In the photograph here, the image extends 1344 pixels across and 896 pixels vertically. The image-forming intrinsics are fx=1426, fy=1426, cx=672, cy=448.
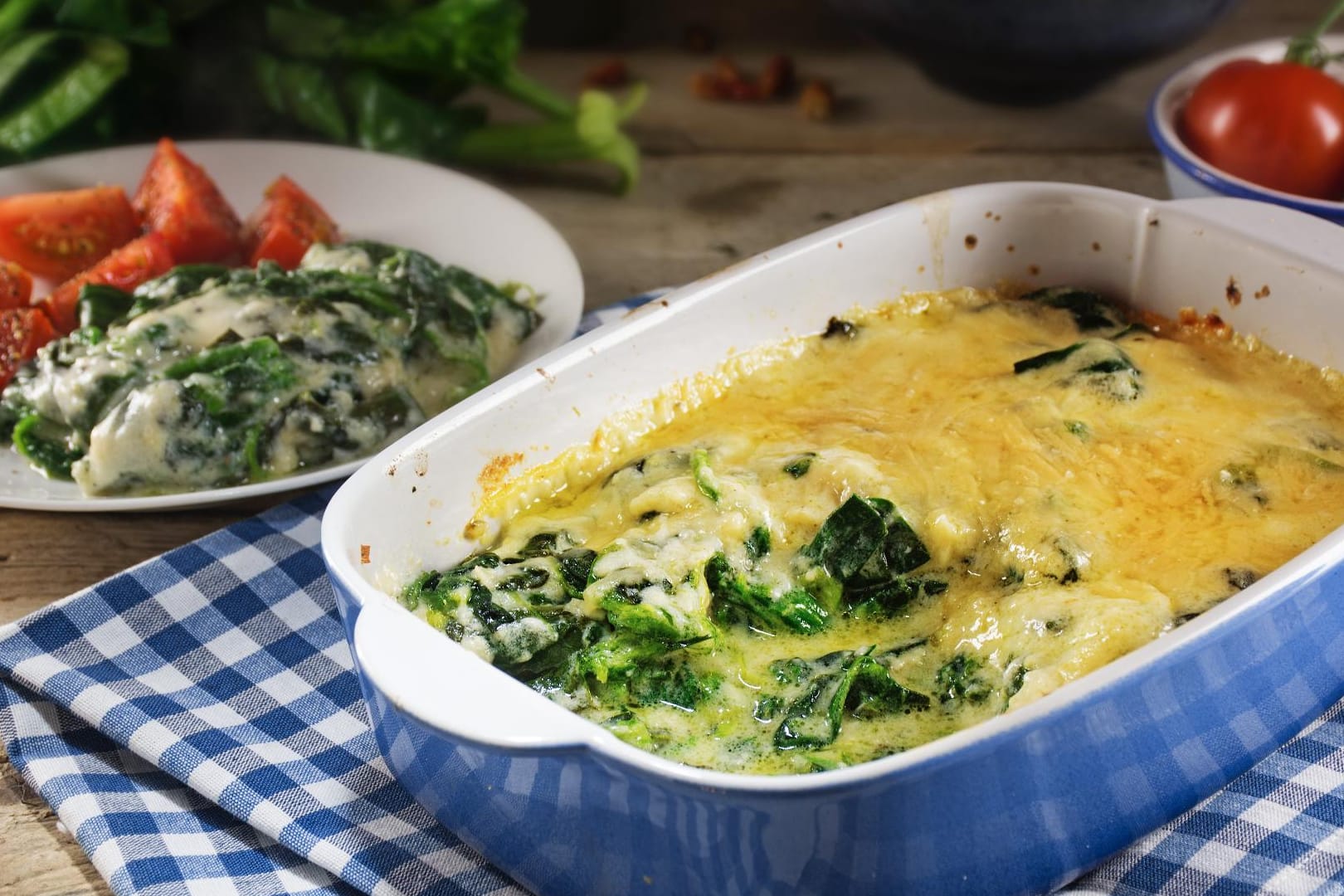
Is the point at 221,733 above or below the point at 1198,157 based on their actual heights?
below

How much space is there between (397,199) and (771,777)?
8.29 feet

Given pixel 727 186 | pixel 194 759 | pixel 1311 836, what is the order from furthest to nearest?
1. pixel 727 186
2. pixel 194 759
3. pixel 1311 836

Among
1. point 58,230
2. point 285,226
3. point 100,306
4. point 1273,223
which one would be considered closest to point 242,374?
point 100,306

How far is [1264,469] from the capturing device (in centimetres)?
220

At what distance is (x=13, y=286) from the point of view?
3184 mm

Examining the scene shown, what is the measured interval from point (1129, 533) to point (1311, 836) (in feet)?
1.55

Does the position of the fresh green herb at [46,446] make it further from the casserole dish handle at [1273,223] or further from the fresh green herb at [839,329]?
the casserole dish handle at [1273,223]

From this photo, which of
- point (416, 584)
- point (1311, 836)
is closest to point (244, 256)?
point (416, 584)

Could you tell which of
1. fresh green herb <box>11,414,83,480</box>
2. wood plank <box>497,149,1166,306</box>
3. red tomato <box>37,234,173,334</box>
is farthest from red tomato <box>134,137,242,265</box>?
wood plank <box>497,149,1166,306</box>

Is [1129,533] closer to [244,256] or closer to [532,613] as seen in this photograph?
[532,613]

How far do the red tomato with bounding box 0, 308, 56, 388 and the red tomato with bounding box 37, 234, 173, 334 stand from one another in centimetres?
9

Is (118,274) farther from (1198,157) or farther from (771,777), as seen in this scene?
(1198,157)

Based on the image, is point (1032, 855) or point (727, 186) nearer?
point (1032, 855)

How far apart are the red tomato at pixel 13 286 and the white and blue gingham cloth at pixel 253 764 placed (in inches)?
41.0
